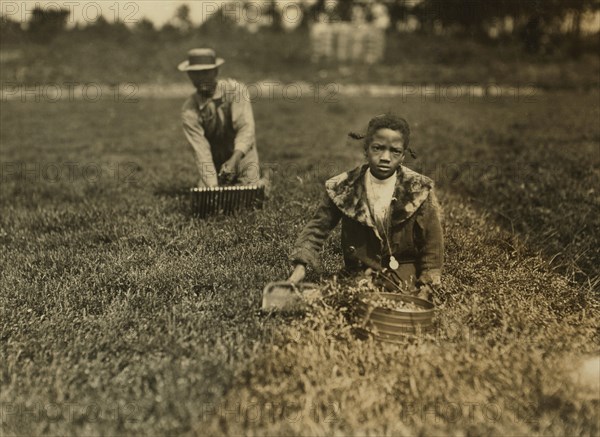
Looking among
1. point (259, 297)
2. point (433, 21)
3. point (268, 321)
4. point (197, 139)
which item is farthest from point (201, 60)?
point (433, 21)

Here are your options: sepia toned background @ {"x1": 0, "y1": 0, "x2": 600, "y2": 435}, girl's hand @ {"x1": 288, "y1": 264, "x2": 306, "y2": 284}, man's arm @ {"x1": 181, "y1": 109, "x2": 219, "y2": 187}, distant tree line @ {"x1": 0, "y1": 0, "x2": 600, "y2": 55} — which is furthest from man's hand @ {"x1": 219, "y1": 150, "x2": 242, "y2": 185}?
distant tree line @ {"x1": 0, "y1": 0, "x2": 600, "y2": 55}

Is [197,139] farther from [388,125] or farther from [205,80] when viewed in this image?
[388,125]

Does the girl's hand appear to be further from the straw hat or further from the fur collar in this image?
the straw hat

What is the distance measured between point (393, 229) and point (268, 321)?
38.5 inches

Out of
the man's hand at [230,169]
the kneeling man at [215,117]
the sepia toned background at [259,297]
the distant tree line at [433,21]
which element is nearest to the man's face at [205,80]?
the kneeling man at [215,117]

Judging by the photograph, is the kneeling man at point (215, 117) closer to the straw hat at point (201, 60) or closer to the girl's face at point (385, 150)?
the straw hat at point (201, 60)

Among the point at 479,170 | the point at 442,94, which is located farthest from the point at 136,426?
the point at 442,94

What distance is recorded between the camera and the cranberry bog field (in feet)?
10.00

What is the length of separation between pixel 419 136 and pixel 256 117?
554 centimetres

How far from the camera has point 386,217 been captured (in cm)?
396

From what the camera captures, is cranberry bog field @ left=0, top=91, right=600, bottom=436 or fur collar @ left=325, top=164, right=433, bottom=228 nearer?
cranberry bog field @ left=0, top=91, right=600, bottom=436

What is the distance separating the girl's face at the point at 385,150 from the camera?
3844 mm

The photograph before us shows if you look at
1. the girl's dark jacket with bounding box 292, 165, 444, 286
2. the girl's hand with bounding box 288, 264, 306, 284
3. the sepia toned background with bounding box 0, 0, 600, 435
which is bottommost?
the sepia toned background with bounding box 0, 0, 600, 435

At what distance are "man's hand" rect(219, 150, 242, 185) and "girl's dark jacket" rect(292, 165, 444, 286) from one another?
254cm
